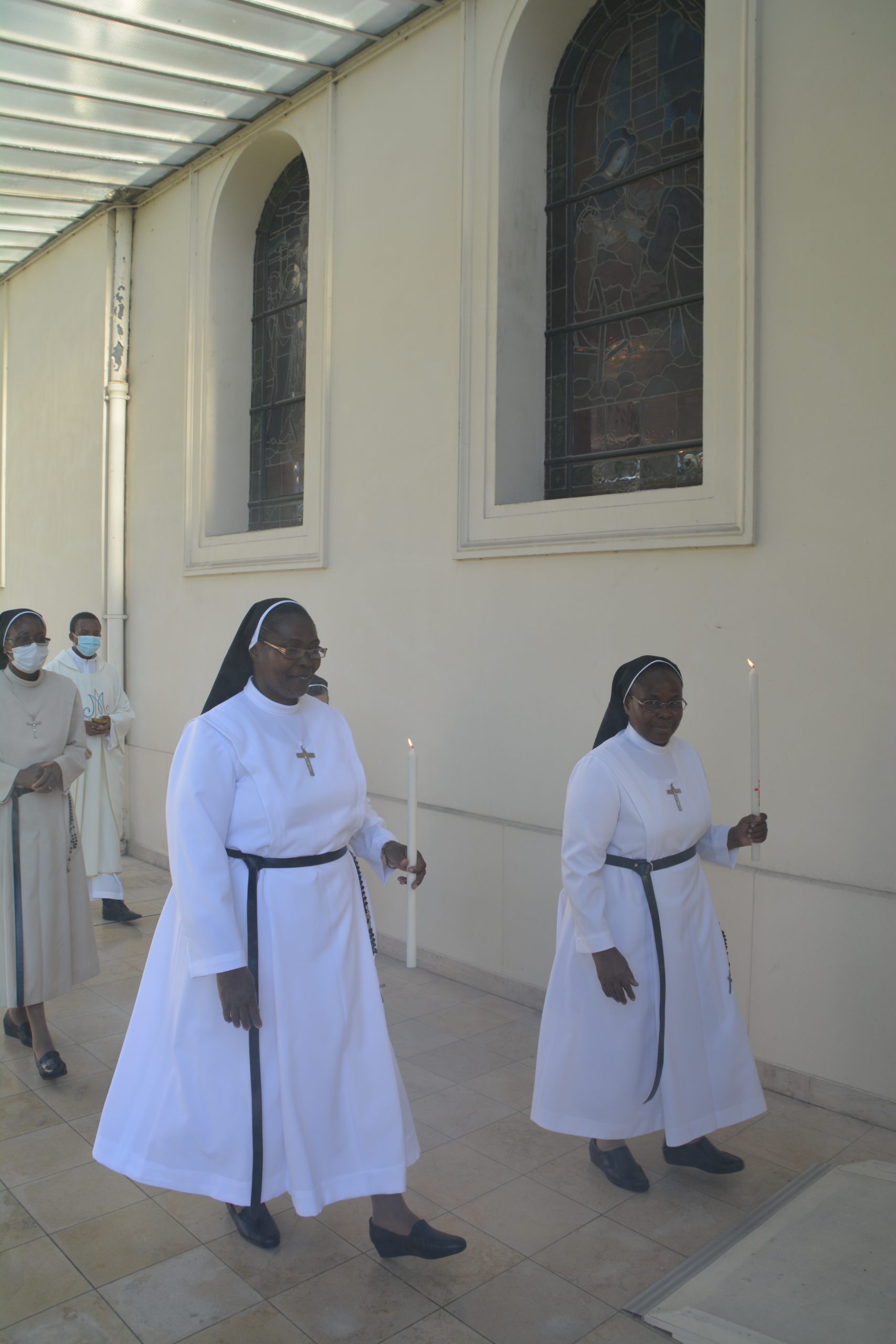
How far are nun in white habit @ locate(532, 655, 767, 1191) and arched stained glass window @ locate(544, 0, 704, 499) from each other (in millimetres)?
2354

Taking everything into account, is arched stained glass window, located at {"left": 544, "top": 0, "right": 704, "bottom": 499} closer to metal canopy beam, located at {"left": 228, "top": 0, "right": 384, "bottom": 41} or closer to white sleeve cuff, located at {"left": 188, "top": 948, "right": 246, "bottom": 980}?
metal canopy beam, located at {"left": 228, "top": 0, "right": 384, "bottom": 41}

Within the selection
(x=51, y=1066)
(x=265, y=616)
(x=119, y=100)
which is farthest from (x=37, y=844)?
(x=119, y=100)

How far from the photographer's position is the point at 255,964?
3.17m

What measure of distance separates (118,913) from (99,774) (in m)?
0.99

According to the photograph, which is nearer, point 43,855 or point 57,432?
point 43,855

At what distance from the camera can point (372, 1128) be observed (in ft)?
10.5

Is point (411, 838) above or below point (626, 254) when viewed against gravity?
below

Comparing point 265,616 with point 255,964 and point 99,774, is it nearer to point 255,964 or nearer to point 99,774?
point 255,964

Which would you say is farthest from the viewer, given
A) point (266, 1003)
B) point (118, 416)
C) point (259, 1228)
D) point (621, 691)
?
point (118, 416)

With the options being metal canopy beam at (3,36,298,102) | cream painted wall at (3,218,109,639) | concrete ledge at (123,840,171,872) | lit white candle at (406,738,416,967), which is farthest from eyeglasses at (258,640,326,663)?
cream painted wall at (3,218,109,639)

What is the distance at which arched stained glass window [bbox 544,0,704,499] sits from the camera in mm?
5668

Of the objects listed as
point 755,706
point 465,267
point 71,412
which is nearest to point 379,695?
point 465,267

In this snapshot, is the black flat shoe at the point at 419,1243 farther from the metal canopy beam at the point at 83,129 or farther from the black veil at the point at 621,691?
the metal canopy beam at the point at 83,129

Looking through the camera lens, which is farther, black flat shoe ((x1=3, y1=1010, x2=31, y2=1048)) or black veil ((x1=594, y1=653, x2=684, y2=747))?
black flat shoe ((x1=3, y1=1010, x2=31, y2=1048))
